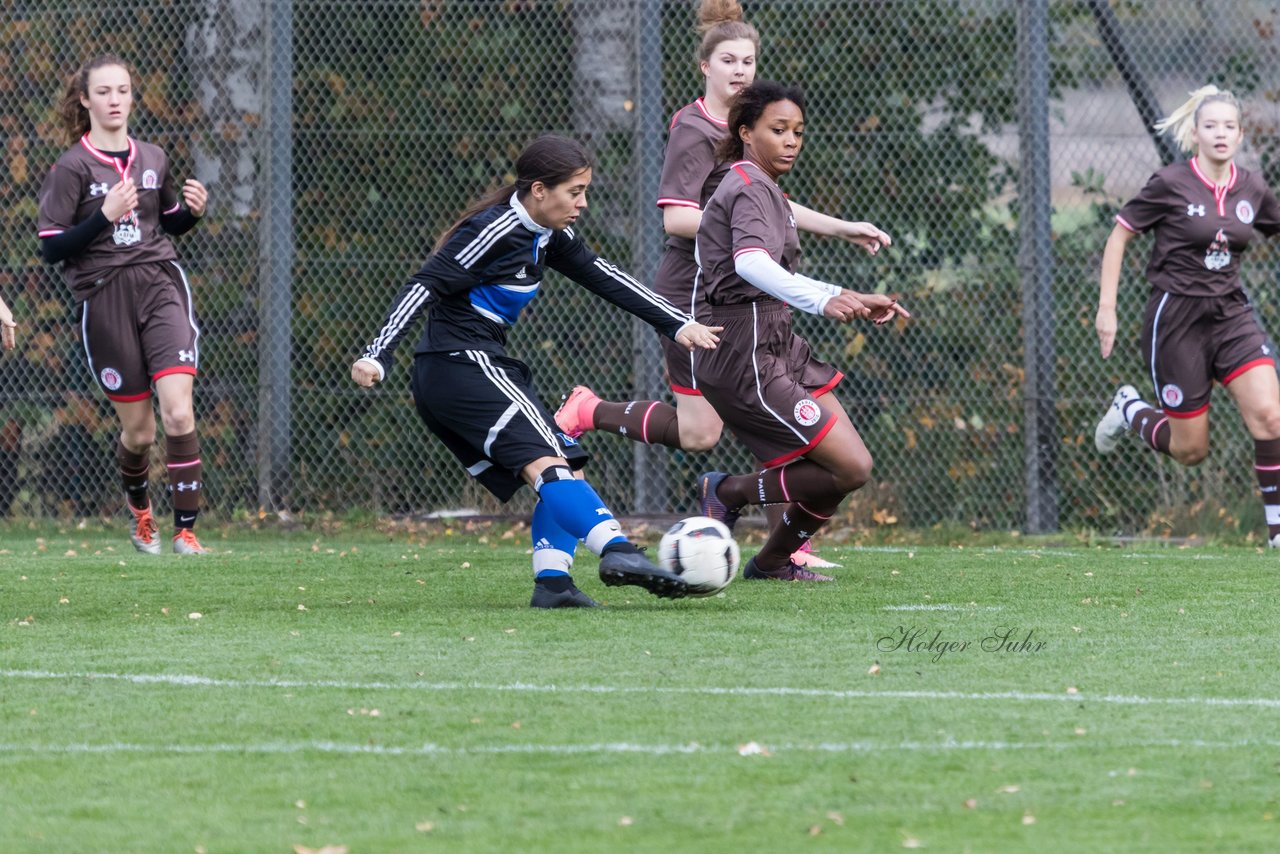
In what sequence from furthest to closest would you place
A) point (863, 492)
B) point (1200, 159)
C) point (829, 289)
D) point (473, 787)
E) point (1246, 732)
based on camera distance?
point (863, 492) < point (1200, 159) < point (829, 289) < point (1246, 732) < point (473, 787)

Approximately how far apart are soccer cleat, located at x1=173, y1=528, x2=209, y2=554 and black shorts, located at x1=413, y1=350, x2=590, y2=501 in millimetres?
2956

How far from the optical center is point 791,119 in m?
7.09

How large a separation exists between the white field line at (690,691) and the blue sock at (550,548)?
1.66 metres

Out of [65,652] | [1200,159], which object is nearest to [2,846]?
[65,652]

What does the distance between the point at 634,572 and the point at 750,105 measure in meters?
1.98

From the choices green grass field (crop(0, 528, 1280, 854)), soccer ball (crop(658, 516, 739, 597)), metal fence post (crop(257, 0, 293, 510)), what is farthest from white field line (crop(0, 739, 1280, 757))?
metal fence post (crop(257, 0, 293, 510))

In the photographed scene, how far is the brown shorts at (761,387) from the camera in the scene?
7074mm

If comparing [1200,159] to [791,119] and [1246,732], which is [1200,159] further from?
[1246,732]

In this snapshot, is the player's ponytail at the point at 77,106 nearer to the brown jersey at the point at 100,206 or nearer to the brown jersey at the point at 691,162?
the brown jersey at the point at 100,206

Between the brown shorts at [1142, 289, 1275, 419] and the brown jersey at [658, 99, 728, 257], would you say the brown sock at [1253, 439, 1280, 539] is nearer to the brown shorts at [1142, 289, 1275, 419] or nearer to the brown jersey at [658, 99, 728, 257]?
the brown shorts at [1142, 289, 1275, 419]

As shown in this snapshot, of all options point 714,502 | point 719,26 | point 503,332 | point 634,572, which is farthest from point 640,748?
point 719,26

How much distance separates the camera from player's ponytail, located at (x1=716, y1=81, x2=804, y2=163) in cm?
711

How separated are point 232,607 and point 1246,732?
3.87 m

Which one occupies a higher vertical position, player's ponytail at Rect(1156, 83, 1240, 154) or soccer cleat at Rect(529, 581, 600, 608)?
player's ponytail at Rect(1156, 83, 1240, 154)
